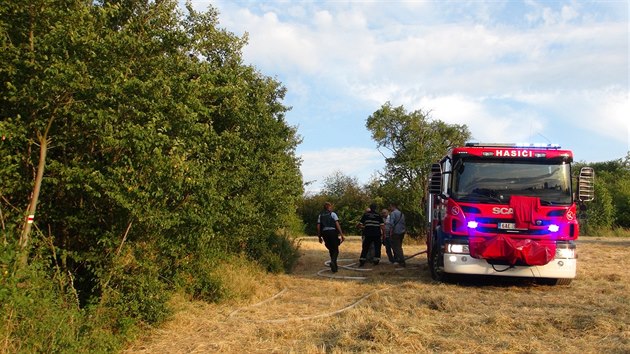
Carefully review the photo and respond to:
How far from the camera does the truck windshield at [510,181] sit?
10.3 m

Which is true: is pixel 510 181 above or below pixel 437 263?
above

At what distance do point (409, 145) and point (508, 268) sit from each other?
25770 mm

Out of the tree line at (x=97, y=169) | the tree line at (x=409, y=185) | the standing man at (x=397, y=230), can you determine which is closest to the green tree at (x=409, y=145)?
the tree line at (x=409, y=185)

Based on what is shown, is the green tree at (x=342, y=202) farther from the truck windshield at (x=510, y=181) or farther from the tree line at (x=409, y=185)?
the truck windshield at (x=510, y=181)

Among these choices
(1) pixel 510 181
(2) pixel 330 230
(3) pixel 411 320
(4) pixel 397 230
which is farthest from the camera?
(4) pixel 397 230

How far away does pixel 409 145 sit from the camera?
3559 cm

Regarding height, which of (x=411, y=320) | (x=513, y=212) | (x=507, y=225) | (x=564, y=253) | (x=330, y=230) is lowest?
(x=411, y=320)

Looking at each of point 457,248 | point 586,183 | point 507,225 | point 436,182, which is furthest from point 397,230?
point 586,183

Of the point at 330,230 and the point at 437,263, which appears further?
the point at 330,230

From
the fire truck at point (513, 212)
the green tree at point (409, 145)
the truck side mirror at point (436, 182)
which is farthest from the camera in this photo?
the green tree at point (409, 145)

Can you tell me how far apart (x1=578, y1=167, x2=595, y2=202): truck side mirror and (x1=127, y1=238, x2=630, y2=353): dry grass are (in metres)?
1.78

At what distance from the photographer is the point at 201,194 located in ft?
24.2

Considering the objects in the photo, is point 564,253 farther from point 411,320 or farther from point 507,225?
point 411,320

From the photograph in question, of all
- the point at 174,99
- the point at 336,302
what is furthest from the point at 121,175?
the point at 336,302
